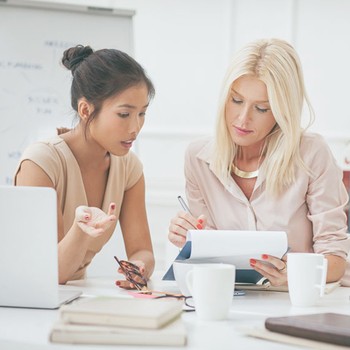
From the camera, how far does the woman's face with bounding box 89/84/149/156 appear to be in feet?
7.00

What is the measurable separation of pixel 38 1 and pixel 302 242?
1808 millimetres

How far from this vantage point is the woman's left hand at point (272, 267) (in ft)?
5.50

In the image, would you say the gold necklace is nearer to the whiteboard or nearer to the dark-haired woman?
the dark-haired woman

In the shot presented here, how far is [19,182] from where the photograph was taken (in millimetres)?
2021

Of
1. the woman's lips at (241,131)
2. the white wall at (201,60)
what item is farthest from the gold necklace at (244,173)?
the white wall at (201,60)

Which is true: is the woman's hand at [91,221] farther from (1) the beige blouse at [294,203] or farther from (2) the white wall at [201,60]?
(2) the white wall at [201,60]

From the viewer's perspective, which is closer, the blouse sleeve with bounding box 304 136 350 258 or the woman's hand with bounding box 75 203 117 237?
the woman's hand with bounding box 75 203 117 237

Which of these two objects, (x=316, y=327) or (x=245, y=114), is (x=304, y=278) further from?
(x=245, y=114)

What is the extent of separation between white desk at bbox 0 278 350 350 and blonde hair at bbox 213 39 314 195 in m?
0.44

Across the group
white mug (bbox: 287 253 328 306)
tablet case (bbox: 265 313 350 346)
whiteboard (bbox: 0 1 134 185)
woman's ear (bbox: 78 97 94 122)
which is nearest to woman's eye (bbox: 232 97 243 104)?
woman's ear (bbox: 78 97 94 122)

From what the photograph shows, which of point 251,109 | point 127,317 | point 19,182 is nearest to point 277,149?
point 251,109

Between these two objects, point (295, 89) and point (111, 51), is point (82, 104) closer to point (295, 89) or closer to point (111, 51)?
point (111, 51)

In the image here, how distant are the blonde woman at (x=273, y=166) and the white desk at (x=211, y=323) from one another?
32 cm

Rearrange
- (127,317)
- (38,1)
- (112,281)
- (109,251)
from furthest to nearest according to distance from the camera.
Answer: (38,1)
(109,251)
(112,281)
(127,317)
